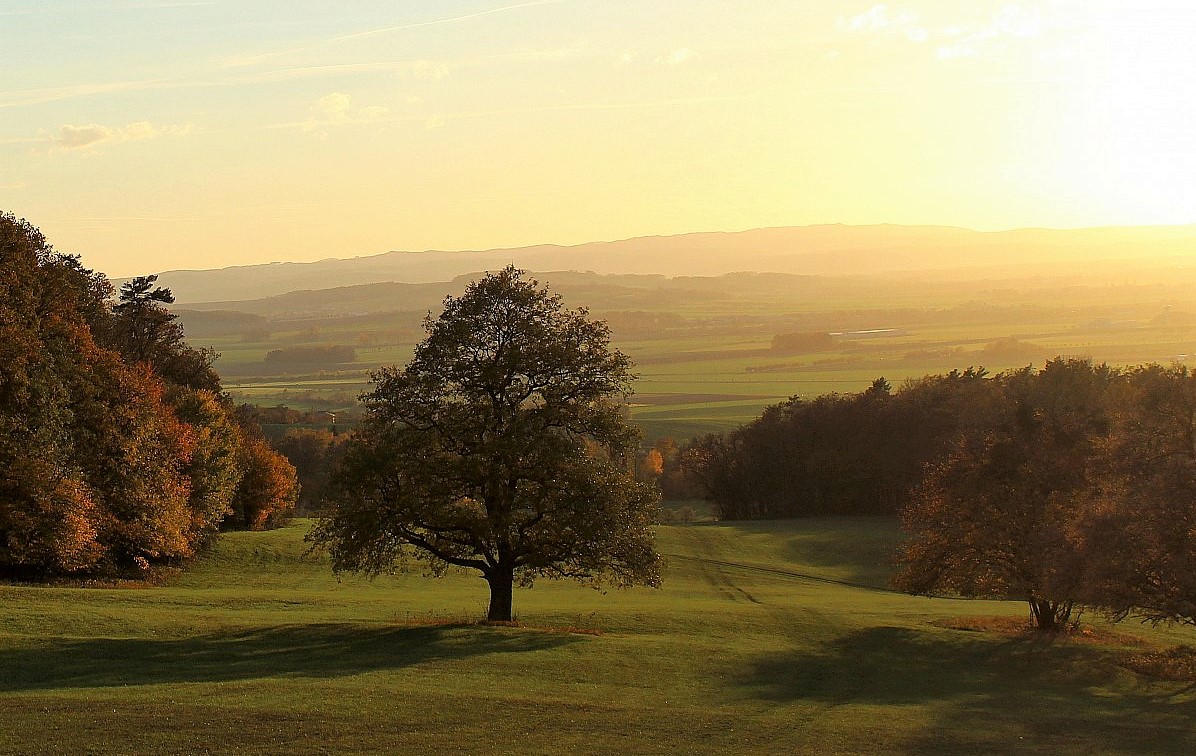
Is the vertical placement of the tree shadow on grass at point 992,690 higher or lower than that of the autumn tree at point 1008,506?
lower

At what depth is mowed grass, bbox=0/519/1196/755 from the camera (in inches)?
907

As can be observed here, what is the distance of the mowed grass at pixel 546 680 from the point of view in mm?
23047

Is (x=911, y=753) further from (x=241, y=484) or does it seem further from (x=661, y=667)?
(x=241, y=484)

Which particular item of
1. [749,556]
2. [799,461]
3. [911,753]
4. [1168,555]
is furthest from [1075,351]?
[911,753]

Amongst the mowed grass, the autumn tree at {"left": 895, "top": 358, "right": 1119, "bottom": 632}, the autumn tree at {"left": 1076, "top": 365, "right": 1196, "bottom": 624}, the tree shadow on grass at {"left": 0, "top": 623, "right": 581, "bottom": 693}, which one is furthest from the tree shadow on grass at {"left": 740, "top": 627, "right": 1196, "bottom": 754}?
the tree shadow on grass at {"left": 0, "top": 623, "right": 581, "bottom": 693}

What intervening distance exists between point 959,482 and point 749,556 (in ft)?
101

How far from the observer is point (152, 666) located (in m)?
28.0

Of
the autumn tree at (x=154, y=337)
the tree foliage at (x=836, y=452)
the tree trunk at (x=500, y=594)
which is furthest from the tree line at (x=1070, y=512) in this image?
the autumn tree at (x=154, y=337)

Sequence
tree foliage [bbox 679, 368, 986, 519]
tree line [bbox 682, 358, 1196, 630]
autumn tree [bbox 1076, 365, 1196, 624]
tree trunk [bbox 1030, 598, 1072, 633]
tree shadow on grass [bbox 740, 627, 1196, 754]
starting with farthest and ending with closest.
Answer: tree foliage [bbox 679, 368, 986, 519] → tree trunk [bbox 1030, 598, 1072, 633] → tree line [bbox 682, 358, 1196, 630] → autumn tree [bbox 1076, 365, 1196, 624] → tree shadow on grass [bbox 740, 627, 1196, 754]

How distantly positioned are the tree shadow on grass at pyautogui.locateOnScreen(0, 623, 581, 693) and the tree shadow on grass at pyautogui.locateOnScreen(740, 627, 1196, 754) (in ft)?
26.9

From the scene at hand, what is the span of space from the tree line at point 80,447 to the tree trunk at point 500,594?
18.8 m

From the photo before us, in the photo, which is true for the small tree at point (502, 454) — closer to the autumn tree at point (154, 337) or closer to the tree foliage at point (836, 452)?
the autumn tree at point (154, 337)

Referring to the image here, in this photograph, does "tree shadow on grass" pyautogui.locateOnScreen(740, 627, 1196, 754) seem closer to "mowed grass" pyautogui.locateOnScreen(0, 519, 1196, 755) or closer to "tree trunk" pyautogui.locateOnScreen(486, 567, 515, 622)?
"mowed grass" pyautogui.locateOnScreen(0, 519, 1196, 755)

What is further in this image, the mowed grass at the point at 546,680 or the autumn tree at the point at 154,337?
the autumn tree at the point at 154,337
